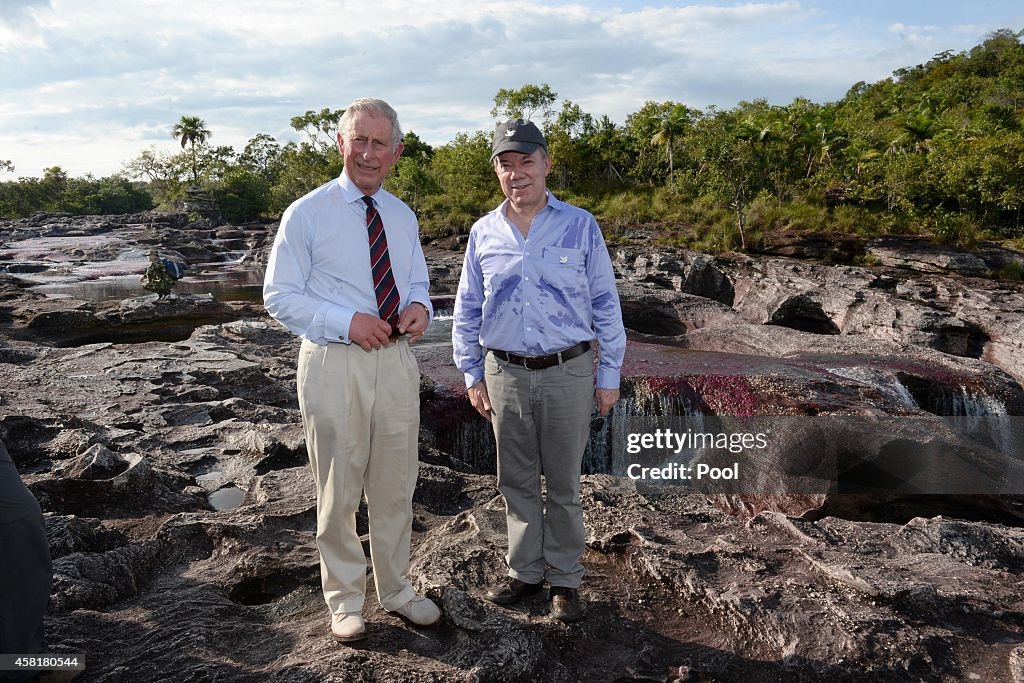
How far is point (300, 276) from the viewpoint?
2527 mm

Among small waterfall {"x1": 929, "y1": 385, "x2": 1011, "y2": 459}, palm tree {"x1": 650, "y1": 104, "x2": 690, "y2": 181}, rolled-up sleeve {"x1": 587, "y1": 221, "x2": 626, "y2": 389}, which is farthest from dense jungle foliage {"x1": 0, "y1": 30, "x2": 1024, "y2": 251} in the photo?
rolled-up sleeve {"x1": 587, "y1": 221, "x2": 626, "y2": 389}

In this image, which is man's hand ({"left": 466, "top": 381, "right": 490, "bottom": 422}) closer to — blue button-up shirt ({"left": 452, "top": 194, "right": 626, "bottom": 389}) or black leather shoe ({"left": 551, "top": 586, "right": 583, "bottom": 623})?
blue button-up shirt ({"left": 452, "top": 194, "right": 626, "bottom": 389})

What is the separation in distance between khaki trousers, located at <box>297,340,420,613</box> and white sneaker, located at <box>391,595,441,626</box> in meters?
0.03

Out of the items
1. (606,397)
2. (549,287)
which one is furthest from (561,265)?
(606,397)

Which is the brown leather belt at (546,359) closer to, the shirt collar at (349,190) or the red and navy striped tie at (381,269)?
the red and navy striped tie at (381,269)

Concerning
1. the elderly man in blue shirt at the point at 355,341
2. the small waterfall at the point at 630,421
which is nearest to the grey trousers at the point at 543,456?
the elderly man in blue shirt at the point at 355,341

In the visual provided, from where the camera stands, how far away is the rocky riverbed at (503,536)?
266 cm

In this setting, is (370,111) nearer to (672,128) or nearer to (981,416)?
(981,416)

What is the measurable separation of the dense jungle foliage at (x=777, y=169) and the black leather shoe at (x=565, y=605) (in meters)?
23.3

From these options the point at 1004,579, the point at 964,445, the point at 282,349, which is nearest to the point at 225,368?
the point at 282,349

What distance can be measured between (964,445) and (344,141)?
6924 mm

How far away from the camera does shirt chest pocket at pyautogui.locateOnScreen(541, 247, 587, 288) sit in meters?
2.90

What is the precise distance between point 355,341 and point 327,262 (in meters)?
0.35

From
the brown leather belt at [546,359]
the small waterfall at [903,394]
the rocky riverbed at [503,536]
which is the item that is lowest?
the small waterfall at [903,394]
